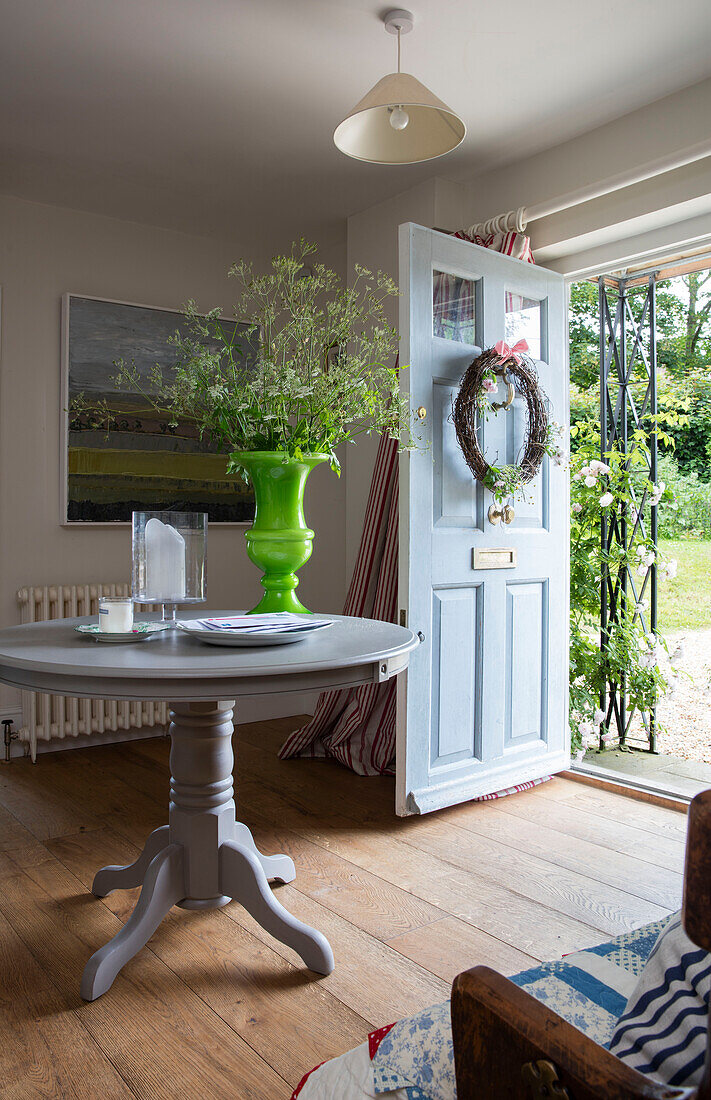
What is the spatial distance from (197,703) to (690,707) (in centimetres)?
381

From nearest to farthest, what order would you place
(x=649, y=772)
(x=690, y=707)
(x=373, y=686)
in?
(x=373, y=686) → (x=649, y=772) → (x=690, y=707)

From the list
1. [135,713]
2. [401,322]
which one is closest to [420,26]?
[401,322]

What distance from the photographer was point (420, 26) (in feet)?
7.76

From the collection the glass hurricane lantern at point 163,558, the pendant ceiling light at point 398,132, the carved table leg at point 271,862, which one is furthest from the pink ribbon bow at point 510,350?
the carved table leg at point 271,862

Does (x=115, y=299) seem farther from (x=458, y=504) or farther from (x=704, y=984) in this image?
(x=704, y=984)

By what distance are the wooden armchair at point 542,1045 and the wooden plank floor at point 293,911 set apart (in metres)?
1.00

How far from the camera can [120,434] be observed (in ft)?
12.6

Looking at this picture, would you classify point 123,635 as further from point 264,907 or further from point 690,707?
point 690,707

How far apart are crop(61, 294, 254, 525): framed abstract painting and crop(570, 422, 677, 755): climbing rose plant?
5.63 feet

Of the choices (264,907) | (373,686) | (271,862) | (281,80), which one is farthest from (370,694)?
(281,80)

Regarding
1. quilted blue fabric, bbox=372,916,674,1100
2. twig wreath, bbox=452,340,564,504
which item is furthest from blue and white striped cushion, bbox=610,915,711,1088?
twig wreath, bbox=452,340,564,504

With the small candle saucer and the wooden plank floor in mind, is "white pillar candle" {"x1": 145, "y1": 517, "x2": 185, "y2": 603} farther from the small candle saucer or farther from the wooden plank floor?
the wooden plank floor

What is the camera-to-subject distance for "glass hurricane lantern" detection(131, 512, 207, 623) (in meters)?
1.90

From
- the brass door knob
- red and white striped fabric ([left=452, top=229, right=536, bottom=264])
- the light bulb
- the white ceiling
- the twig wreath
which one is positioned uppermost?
the white ceiling
